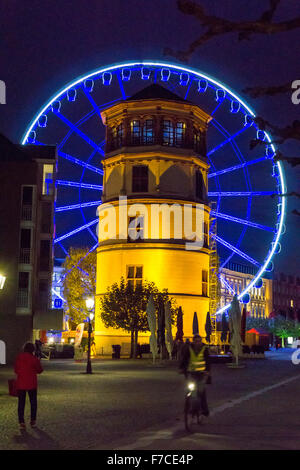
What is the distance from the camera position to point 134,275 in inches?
2420

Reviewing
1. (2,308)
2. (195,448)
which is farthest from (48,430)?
(2,308)

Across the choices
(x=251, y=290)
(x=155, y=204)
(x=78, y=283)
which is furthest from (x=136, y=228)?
(x=251, y=290)

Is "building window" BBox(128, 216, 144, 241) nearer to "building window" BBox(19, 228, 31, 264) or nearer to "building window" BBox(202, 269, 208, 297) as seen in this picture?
Answer: "building window" BBox(202, 269, 208, 297)

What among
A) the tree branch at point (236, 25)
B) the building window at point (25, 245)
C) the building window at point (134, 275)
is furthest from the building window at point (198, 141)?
the tree branch at point (236, 25)

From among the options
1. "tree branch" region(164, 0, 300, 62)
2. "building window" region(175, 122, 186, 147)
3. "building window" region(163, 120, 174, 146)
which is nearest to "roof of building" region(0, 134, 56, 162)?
"building window" region(163, 120, 174, 146)

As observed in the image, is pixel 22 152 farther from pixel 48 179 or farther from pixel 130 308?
pixel 130 308

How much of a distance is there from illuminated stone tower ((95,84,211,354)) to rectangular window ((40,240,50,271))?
10505mm

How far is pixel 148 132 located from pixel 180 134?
289 cm

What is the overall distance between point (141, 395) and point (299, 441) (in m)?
10.8

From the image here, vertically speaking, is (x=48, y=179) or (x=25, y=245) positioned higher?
(x=48, y=179)

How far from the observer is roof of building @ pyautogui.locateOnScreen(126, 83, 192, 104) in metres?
64.1

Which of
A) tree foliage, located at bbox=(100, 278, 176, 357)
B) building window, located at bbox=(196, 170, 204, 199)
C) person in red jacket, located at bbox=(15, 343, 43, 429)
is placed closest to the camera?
person in red jacket, located at bbox=(15, 343, 43, 429)

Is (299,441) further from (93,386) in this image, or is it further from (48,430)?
(93,386)

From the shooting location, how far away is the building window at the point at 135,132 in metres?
63.2
